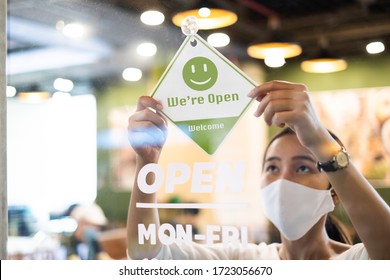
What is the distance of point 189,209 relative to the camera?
324cm

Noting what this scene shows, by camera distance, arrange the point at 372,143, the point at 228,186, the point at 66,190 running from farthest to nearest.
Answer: the point at 66,190
the point at 228,186
the point at 372,143

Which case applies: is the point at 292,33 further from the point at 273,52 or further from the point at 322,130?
the point at 322,130

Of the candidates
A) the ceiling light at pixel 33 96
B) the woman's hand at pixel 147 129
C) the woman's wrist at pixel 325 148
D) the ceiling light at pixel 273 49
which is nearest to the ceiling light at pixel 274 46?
the ceiling light at pixel 273 49

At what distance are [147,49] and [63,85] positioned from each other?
505 mm

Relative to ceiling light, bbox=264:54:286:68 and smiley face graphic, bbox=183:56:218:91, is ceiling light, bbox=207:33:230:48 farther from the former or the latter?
ceiling light, bbox=264:54:286:68

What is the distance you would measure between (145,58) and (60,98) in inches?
20.2

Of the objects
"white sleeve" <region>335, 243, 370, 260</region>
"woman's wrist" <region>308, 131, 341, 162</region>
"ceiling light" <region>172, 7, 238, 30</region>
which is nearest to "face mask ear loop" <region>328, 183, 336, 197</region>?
"woman's wrist" <region>308, 131, 341, 162</region>

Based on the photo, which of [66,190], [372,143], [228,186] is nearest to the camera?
[372,143]

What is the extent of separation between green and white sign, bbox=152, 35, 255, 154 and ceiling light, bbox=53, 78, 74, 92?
478 millimetres

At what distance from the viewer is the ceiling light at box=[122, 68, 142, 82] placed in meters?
3.38

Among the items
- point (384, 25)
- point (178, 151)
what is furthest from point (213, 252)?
point (384, 25)

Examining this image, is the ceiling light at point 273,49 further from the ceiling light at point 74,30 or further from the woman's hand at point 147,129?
the ceiling light at point 74,30

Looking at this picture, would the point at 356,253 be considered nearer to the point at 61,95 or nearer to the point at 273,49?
the point at 273,49

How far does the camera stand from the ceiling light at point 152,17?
3.32 meters
